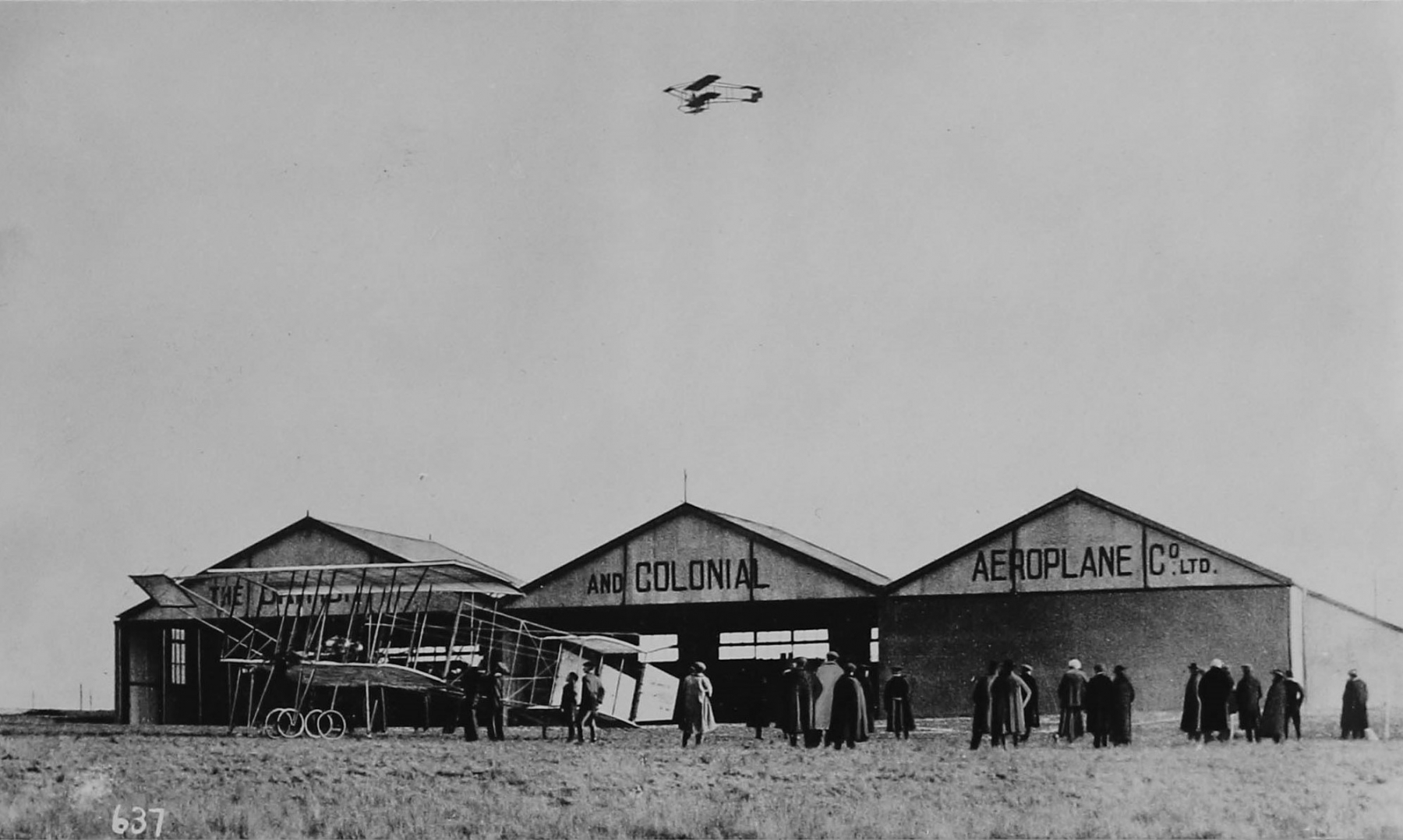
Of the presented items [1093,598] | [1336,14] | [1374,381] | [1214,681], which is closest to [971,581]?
[1093,598]

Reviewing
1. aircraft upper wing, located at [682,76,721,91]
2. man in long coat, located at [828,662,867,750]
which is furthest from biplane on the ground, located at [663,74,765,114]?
man in long coat, located at [828,662,867,750]

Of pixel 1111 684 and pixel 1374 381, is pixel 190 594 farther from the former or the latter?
pixel 1374 381

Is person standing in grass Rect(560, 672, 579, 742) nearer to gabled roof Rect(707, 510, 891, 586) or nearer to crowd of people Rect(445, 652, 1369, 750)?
crowd of people Rect(445, 652, 1369, 750)

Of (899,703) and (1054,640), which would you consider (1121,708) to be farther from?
(1054,640)

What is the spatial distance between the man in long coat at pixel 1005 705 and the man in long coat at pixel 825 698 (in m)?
2.18

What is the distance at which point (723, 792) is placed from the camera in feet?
59.9

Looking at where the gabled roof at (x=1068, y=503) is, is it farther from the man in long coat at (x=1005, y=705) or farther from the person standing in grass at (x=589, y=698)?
the person standing in grass at (x=589, y=698)

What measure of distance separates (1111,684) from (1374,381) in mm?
6442

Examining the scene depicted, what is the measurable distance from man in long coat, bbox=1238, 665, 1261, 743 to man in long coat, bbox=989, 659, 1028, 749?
340 cm

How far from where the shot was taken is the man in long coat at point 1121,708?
22.3 m

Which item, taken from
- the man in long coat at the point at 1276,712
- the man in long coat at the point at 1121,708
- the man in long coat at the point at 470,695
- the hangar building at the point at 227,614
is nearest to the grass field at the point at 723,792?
the man in long coat at the point at 1121,708

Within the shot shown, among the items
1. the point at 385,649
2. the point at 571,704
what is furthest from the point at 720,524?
the point at 385,649

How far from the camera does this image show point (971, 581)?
90.0 ft

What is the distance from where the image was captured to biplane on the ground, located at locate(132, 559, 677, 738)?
2492 cm
